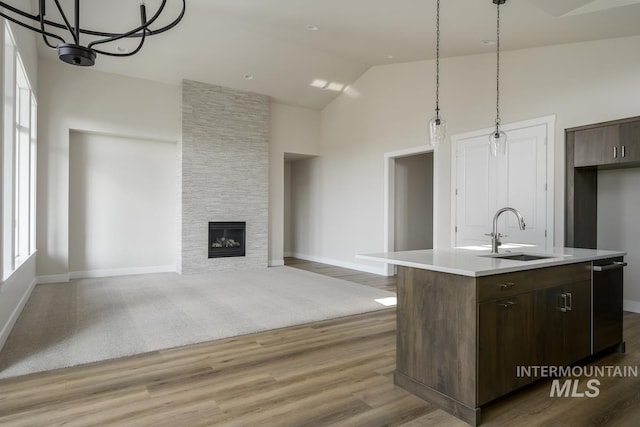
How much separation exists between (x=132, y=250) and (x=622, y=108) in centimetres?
713

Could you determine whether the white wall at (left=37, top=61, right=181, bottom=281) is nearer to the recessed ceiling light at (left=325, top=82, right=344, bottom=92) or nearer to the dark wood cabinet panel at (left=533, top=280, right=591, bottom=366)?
the recessed ceiling light at (left=325, top=82, right=344, bottom=92)

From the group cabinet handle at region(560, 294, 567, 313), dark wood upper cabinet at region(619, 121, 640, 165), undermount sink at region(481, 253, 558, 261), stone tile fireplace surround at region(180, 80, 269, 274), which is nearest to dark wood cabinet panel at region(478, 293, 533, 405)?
cabinet handle at region(560, 294, 567, 313)

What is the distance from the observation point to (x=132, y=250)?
6719 mm

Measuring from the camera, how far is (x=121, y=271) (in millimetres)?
6625

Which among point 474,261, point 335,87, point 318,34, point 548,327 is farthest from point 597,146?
point 335,87

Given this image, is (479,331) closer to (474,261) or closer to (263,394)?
(474,261)

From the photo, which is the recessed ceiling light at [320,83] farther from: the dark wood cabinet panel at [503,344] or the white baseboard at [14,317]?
the dark wood cabinet panel at [503,344]

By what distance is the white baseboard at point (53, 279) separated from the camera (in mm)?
5773

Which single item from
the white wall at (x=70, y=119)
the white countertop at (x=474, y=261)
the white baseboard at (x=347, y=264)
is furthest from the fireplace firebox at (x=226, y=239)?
the white countertop at (x=474, y=261)

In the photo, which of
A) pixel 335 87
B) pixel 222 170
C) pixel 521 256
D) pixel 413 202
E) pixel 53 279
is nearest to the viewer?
pixel 521 256

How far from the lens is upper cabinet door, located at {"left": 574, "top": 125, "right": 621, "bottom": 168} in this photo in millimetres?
3818

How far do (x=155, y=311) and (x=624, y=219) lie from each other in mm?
5255

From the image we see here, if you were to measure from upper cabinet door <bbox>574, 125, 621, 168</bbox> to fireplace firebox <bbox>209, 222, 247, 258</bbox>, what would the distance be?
5346mm

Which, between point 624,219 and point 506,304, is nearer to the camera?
point 506,304
